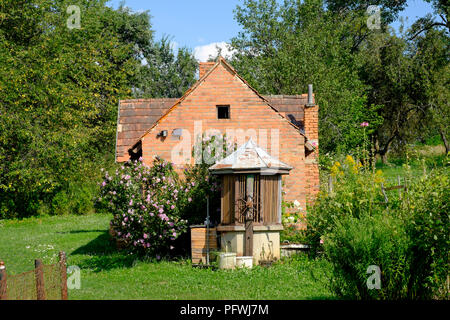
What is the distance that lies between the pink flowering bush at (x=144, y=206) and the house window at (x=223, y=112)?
319 centimetres

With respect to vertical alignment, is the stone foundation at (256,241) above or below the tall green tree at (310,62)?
below

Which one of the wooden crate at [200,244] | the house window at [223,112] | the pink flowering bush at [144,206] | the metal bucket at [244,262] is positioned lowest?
the metal bucket at [244,262]

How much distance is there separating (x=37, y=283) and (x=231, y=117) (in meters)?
9.90

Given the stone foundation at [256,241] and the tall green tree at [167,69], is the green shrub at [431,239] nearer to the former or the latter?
the stone foundation at [256,241]

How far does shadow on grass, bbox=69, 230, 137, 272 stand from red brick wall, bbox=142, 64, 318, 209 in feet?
10.7

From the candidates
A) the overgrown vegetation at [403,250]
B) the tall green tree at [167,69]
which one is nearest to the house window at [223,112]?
the overgrown vegetation at [403,250]

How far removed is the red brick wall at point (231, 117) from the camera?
667 inches

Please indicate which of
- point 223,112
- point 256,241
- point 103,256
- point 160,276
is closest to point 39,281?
point 160,276

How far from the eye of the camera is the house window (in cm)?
1716

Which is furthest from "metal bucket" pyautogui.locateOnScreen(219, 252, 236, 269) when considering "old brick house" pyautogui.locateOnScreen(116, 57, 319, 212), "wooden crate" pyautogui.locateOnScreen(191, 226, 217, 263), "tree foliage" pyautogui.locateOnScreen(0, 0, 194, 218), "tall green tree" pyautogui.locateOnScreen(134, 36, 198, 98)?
→ "tall green tree" pyautogui.locateOnScreen(134, 36, 198, 98)

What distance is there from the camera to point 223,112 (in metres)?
17.3

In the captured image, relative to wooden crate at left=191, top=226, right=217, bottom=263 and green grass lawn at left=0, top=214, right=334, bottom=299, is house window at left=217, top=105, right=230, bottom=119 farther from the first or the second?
green grass lawn at left=0, top=214, right=334, bottom=299

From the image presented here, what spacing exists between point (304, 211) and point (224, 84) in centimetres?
Answer: 499

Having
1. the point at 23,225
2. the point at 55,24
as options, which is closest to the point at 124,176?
the point at 23,225
